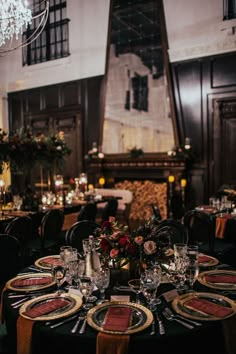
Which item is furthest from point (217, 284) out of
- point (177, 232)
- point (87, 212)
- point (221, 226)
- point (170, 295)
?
point (87, 212)

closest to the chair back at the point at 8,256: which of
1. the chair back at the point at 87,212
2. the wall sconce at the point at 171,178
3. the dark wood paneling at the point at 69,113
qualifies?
the chair back at the point at 87,212

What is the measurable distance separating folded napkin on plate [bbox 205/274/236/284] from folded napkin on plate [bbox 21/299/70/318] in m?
0.87

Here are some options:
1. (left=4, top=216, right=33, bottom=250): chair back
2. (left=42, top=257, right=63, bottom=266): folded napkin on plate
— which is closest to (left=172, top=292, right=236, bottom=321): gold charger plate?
(left=42, top=257, right=63, bottom=266): folded napkin on plate

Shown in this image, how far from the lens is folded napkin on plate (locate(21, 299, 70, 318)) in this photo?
5.33ft

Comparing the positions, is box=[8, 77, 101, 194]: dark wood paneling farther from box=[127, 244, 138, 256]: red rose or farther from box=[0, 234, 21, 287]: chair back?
box=[127, 244, 138, 256]: red rose

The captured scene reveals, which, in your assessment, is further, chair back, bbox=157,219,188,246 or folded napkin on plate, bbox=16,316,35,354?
chair back, bbox=157,219,188,246

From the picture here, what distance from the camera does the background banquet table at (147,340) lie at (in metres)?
1.43

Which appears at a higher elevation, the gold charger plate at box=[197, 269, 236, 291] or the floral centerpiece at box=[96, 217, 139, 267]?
the floral centerpiece at box=[96, 217, 139, 267]

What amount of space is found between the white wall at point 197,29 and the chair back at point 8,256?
6.00 m

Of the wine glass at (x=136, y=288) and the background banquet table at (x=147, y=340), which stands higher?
the wine glass at (x=136, y=288)

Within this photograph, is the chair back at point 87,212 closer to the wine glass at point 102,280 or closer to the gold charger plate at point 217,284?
the gold charger plate at point 217,284

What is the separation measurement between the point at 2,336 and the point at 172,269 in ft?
3.47

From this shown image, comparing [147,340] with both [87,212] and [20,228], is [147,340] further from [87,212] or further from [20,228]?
[87,212]

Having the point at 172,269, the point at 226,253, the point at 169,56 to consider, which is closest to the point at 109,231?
the point at 172,269
